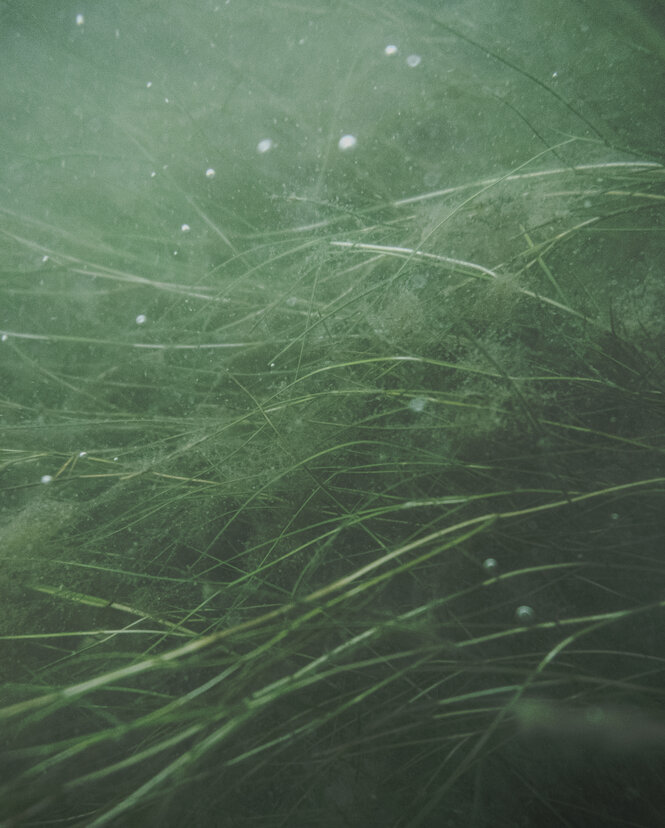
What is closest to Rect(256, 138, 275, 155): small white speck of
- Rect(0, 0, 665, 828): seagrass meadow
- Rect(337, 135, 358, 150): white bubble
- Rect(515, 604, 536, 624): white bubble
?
Rect(0, 0, 665, 828): seagrass meadow

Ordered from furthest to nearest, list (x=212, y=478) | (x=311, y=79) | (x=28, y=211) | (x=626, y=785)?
(x=28, y=211)
(x=311, y=79)
(x=212, y=478)
(x=626, y=785)

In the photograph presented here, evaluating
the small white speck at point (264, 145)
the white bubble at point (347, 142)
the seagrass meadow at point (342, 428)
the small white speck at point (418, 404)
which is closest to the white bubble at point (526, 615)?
the seagrass meadow at point (342, 428)

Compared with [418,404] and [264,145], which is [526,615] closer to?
[418,404]

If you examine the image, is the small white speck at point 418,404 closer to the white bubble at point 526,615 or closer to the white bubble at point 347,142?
the white bubble at point 526,615

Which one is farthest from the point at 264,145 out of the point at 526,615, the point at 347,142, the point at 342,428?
the point at 526,615

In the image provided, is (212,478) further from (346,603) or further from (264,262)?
(264,262)

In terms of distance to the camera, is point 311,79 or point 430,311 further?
point 311,79

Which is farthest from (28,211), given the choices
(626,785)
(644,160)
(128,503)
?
(626,785)
